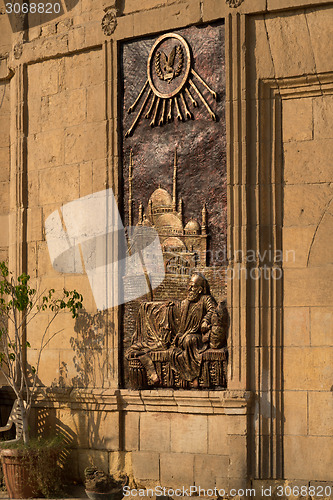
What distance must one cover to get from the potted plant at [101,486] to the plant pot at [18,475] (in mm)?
876

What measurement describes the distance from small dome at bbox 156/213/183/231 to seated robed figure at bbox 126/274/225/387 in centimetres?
64

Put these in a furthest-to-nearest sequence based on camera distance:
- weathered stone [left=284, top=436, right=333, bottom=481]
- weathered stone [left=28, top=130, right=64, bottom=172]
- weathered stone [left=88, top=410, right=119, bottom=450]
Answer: weathered stone [left=28, top=130, right=64, bottom=172] → weathered stone [left=88, top=410, right=119, bottom=450] → weathered stone [left=284, top=436, right=333, bottom=481]

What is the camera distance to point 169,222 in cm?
962

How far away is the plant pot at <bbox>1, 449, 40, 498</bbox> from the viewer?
948 cm

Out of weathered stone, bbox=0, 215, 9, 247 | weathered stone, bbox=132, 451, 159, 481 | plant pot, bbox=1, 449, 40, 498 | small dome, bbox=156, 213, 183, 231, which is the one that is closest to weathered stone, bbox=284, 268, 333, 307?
small dome, bbox=156, 213, 183, 231

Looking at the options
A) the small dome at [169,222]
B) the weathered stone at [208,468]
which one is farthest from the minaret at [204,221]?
the weathered stone at [208,468]

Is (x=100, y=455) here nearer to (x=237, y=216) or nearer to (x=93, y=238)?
(x=93, y=238)

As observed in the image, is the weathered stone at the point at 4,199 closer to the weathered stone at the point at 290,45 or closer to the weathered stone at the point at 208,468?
the weathered stone at the point at 290,45

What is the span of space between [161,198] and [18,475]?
3696mm

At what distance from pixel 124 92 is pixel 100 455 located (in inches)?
177

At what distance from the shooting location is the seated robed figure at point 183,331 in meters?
9.22

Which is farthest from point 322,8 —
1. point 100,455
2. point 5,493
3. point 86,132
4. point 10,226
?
point 5,493

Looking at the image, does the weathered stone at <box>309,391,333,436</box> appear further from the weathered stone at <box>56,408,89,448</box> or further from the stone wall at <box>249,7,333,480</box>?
the weathered stone at <box>56,408,89,448</box>

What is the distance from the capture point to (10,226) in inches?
434
